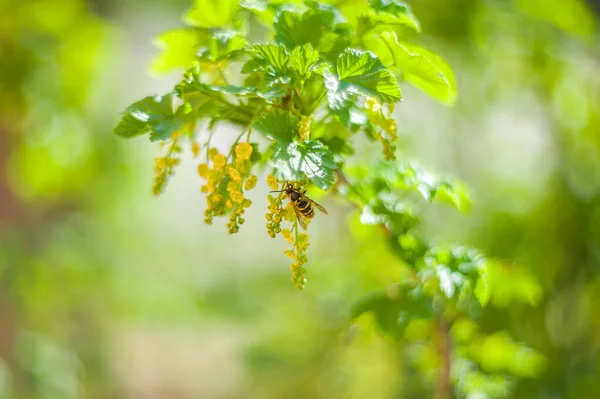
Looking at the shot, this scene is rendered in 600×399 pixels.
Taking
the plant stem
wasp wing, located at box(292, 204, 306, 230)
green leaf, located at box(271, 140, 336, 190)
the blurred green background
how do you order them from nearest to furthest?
green leaf, located at box(271, 140, 336, 190)
wasp wing, located at box(292, 204, 306, 230)
the plant stem
the blurred green background

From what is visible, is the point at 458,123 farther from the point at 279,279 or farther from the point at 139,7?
the point at 139,7

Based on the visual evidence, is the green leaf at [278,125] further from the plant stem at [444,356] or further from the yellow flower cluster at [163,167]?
the plant stem at [444,356]

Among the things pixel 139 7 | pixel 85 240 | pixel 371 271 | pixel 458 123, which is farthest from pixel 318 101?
pixel 139 7

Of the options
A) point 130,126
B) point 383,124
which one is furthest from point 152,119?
point 383,124

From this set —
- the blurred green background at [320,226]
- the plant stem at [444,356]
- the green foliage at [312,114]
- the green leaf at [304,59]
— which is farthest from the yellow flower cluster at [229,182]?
the plant stem at [444,356]

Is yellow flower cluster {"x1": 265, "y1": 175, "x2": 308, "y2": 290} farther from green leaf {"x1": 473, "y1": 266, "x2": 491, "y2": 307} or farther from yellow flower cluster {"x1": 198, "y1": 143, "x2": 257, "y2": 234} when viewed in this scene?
green leaf {"x1": 473, "y1": 266, "x2": 491, "y2": 307}

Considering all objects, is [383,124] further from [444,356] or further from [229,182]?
[444,356]

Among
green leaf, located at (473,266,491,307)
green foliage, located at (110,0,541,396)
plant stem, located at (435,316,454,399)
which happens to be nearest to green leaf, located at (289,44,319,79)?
green foliage, located at (110,0,541,396)
